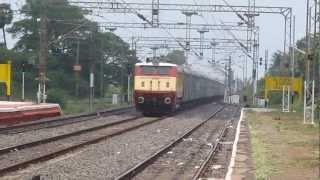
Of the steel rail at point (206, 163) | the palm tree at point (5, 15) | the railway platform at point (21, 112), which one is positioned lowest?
the steel rail at point (206, 163)

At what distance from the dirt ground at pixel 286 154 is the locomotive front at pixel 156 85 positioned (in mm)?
10860

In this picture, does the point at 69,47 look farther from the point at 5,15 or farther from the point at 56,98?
the point at 56,98

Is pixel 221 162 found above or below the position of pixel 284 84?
below

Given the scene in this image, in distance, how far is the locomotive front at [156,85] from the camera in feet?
132

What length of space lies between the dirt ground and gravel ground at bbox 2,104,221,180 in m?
2.81

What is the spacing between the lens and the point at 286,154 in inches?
759

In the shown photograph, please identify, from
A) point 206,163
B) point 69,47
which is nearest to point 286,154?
point 206,163

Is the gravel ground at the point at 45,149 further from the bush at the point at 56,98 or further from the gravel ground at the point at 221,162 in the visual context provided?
the bush at the point at 56,98

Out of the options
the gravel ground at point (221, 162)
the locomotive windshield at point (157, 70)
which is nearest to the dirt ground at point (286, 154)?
the gravel ground at point (221, 162)

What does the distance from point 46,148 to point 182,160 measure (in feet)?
13.2

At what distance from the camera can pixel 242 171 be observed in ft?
50.2

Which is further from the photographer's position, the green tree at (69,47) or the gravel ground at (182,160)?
the green tree at (69,47)

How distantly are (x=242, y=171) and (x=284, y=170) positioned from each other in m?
0.85

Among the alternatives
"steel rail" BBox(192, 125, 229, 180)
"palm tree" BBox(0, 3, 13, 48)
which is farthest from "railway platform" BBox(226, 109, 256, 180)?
"palm tree" BBox(0, 3, 13, 48)
